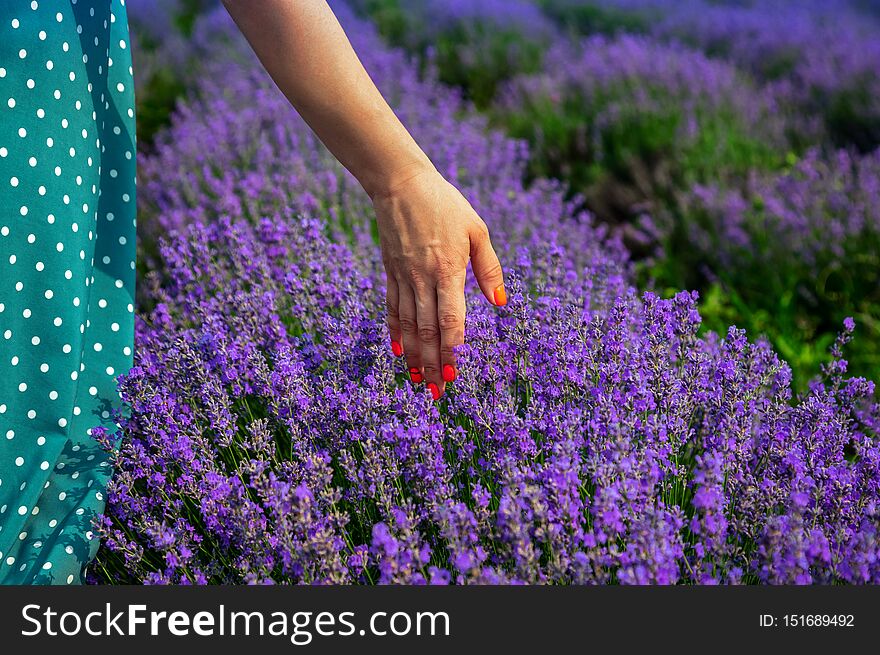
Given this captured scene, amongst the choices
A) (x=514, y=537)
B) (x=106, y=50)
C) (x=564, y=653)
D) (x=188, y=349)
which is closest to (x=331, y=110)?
(x=188, y=349)

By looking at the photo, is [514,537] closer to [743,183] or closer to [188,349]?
[188,349]

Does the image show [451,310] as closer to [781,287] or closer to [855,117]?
[781,287]

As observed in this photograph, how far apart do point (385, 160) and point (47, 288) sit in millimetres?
725

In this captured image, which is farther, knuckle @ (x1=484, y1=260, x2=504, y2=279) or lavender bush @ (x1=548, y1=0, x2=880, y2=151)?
lavender bush @ (x1=548, y1=0, x2=880, y2=151)

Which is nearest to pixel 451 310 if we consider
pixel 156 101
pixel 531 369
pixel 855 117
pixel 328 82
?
pixel 531 369

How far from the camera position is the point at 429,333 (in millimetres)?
1553

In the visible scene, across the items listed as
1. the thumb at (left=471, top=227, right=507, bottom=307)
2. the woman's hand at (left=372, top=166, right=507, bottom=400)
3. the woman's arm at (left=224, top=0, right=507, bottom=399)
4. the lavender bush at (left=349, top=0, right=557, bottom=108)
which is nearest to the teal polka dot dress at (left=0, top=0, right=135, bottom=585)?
the woman's arm at (left=224, top=0, right=507, bottom=399)

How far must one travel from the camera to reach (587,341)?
5.68 ft

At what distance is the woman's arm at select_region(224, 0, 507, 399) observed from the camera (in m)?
1.49

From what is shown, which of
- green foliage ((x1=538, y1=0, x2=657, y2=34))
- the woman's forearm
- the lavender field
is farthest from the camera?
green foliage ((x1=538, y1=0, x2=657, y2=34))

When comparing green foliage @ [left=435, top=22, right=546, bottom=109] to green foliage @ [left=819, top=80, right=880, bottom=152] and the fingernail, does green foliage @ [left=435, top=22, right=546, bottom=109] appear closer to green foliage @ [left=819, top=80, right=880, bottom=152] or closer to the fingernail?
green foliage @ [left=819, top=80, right=880, bottom=152]

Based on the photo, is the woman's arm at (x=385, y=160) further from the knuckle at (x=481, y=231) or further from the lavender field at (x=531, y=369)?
the lavender field at (x=531, y=369)

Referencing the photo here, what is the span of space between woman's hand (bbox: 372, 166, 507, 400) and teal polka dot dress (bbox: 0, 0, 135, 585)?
0.65 meters

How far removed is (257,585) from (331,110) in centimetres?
81
